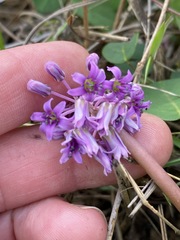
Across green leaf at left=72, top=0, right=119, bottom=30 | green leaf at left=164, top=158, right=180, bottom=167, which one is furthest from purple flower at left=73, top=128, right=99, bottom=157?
green leaf at left=72, top=0, right=119, bottom=30

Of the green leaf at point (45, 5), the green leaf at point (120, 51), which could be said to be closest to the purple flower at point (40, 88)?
the green leaf at point (120, 51)

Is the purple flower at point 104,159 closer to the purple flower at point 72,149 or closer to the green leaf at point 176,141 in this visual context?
the purple flower at point 72,149

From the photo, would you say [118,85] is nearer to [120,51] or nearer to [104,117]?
[104,117]

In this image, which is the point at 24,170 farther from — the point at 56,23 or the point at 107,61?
the point at 56,23

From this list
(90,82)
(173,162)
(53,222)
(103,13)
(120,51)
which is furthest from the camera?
(103,13)

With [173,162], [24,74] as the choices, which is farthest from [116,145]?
[24,74]

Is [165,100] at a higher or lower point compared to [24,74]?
lower

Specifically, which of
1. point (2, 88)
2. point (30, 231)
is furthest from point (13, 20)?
point (30, 231)
